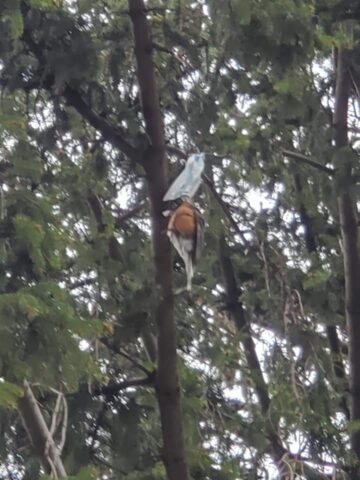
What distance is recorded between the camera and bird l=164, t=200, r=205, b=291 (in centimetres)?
377

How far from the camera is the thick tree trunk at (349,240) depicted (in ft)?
17.7

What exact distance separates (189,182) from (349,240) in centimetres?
200

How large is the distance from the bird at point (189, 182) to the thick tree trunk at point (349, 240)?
1589 mm

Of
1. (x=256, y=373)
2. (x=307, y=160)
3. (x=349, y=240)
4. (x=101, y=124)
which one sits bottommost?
(x=256, y=373)

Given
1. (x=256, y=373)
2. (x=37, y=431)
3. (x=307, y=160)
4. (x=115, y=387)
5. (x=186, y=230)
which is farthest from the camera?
(x=256, y=373)

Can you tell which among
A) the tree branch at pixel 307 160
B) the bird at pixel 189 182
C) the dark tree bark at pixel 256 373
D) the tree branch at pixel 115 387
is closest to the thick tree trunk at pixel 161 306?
the tree branch at pixel 115 387

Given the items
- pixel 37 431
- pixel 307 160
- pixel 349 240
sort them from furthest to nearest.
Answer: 1. pixel 349 240
2. pixel 307 160
3. pixel 37 431

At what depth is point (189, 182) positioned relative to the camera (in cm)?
379

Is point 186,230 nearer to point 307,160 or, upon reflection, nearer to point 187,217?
point 187,217

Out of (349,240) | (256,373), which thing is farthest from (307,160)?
(256,373)

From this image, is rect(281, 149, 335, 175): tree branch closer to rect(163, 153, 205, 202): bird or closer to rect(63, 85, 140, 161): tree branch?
rect(63, 85, 140, 161): tree branch

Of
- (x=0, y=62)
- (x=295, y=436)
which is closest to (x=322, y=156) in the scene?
(x=295, y=436)

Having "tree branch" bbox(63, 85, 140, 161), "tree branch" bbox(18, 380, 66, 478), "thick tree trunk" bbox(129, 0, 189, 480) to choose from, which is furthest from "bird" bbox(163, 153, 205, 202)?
"tree branch" bbox(18, 380, 66, 478)

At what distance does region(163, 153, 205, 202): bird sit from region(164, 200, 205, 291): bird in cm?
4
